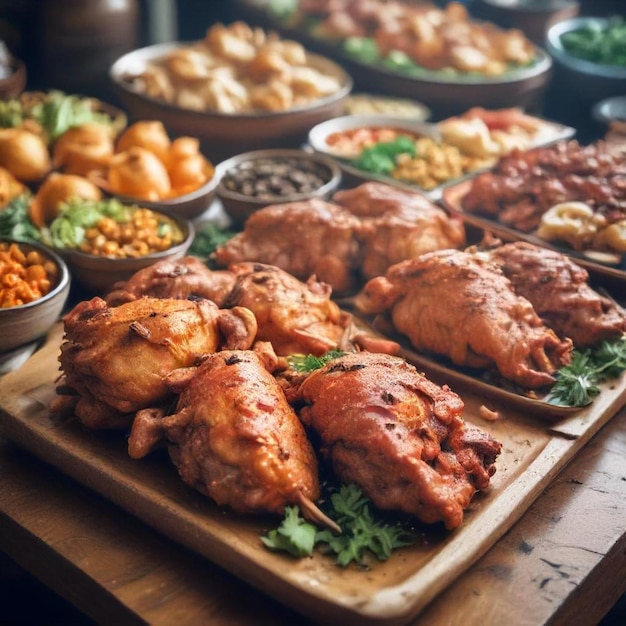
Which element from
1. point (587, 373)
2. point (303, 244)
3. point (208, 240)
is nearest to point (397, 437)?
point (587, 373)

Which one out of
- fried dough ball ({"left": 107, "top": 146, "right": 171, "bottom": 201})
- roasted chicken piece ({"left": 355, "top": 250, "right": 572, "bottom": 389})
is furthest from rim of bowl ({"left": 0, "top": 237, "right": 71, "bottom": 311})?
roasted chicken piece ({"left": 355, "top": 250, "right": 572, "bottom": 389})

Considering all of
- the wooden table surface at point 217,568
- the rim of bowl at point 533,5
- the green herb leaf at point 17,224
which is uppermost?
the rim of bowl at point 533,5

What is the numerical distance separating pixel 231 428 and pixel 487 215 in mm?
2895

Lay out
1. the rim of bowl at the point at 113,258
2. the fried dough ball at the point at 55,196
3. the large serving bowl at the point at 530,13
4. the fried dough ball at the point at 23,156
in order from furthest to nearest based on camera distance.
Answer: the large serving bowl at the point at 530,13 → the fried dough ball at the point at 23,156 → the fried dough ball at the point at 55,196 → the rim of bowl at the point at 113,258

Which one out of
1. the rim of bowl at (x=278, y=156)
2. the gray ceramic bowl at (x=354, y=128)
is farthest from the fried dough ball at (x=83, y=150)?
the gray ceramic bowl at (x=354, y=128)

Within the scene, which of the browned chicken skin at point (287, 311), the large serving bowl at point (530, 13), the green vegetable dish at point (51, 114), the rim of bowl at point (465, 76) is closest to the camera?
the browned chicken skin at point (287, 311)

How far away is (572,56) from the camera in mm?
7871

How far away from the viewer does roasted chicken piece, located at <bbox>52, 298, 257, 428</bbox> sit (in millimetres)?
3074

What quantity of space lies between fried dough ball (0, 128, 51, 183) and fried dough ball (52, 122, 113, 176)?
0.11 m

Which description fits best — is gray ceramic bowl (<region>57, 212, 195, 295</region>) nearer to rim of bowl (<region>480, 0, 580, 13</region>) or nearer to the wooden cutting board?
the wooden cutting board

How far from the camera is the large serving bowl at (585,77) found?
734 centimetres

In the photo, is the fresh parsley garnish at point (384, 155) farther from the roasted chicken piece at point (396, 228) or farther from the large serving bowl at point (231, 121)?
the roasted chicken piece at point (396, 228)

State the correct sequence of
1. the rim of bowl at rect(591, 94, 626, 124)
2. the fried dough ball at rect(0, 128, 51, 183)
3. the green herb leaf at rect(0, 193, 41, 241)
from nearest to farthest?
the green herb leaf at rect(0, 193, 41, 241) < the fried dough ball at rect(0, 128, 51, 183) < the rim of bowl at rect(591, 94, 626, 124)

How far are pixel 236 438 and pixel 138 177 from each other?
2612mm
